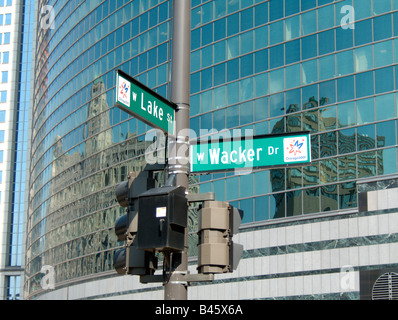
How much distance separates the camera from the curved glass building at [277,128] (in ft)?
128

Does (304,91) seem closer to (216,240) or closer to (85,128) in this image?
(85,128)

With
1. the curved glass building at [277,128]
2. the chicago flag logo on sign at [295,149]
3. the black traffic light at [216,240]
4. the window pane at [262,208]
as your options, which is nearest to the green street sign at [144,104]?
the black traffic light at [216,240]

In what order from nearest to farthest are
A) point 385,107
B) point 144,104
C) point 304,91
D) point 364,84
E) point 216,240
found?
point 216,240
point 144,104
point 385,107
point 364,84
point 304,91

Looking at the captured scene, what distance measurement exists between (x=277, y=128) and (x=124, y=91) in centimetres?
3508

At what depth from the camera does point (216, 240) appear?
836cm

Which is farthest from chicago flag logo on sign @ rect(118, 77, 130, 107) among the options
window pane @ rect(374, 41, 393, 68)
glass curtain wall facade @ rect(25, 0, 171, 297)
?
glass curtain wall facade @ rect(25, 0, 171, 297)

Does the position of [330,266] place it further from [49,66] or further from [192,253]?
[49,66]

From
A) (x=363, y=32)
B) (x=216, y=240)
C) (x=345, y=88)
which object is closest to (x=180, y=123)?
(x=216, y=240)

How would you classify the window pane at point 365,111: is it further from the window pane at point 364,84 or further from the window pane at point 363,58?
the window pane at point 363,58

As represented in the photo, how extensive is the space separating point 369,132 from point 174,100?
31.4 metres

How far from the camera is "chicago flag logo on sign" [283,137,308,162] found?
30.2ft

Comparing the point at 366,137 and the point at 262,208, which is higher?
the point at 366,137

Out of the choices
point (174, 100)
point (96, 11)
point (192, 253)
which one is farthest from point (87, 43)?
point (174, 100)

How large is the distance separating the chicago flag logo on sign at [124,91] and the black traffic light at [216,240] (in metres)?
1.45
